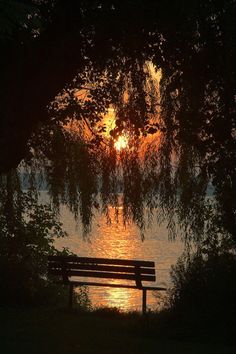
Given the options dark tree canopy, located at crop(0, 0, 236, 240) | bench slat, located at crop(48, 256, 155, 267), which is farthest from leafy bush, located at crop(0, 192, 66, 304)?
dark tree canopy, located at crop(0, 0, 236, 240)

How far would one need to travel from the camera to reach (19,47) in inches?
399

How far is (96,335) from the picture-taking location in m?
9.75

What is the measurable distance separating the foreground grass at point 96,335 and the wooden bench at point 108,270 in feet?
3.10

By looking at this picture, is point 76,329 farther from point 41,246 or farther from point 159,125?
point 41,246

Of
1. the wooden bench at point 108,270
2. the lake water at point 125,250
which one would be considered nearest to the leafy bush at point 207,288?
the wooden bench at point 108,270

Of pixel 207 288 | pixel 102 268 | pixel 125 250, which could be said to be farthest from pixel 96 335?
pixel 125 250

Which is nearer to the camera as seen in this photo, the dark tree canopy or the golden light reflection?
the dark tree canopy

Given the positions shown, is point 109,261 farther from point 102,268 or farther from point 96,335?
point 96,335

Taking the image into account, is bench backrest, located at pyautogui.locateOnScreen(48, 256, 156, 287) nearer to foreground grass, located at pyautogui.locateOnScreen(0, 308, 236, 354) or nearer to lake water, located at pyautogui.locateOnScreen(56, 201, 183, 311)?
foreground grass, located at pyautogui.locateOnScreen(0, 308, 236, 354)

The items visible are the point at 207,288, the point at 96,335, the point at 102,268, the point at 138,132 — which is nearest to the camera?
the point at 96,335

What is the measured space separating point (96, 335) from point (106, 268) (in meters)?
3.50

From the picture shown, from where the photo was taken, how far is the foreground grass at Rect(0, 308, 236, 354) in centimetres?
868

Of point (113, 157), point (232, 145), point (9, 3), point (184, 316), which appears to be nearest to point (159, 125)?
point (113, 157)

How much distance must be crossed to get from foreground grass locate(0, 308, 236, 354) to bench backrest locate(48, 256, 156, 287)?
1046 millimetres
